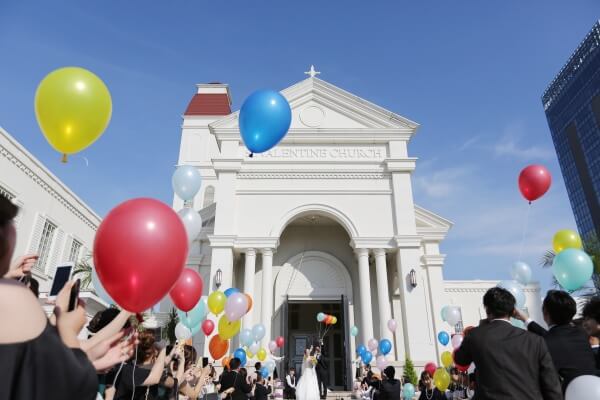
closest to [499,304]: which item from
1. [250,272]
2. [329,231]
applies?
[250,272]

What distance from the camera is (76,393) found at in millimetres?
1382

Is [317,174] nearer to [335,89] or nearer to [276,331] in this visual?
Answer: [335,89]

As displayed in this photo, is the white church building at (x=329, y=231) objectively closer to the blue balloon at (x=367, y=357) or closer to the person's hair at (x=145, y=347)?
the blue balloon at (x=367, y=357)

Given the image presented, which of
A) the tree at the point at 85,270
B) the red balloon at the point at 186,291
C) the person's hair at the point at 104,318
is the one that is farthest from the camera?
the tree at the point at 85,270

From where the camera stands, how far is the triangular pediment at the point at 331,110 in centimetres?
1855

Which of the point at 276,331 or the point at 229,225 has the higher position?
the point at 229,225

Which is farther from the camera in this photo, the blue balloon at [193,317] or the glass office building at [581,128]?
the glass office building at [581,128]

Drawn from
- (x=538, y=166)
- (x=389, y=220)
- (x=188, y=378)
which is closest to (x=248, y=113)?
(x=188, y=378)

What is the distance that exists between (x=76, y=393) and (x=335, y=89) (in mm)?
18929

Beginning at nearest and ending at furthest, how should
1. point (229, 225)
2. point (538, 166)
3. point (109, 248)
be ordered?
point (109, 248) → point (538, 166) → point (229, 225)

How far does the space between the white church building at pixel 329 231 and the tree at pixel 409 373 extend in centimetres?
93

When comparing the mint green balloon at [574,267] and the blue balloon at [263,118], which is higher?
the blue balloon at [263,118]

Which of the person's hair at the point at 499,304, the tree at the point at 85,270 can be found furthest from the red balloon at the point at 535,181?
the tree at the point at 85,270

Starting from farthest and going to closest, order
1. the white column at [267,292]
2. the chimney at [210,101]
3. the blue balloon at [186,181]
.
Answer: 1. the chimney at [210,101]
2. the white column at [267,292]
3. the blue balloon at [186,181]
